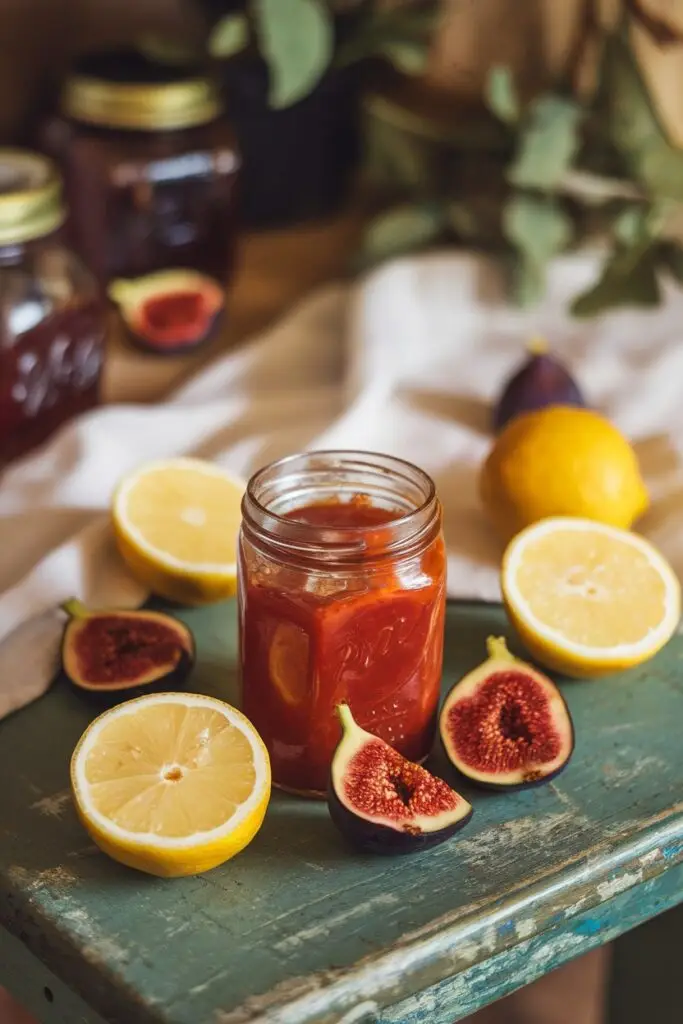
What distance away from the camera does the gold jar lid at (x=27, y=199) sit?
160 centimetres

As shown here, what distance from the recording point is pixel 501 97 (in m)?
1.99

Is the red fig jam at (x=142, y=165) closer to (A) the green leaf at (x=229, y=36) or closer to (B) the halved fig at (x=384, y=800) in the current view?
(A) the green leaf at (x=229, y=36)

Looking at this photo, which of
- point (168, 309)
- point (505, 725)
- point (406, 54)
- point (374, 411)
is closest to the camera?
point (505, 725)

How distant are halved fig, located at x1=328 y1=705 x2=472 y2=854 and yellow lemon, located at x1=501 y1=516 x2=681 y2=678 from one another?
0.22m

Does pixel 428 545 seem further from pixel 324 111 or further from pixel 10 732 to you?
pixel 324 111

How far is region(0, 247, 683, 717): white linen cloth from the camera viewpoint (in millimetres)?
1396

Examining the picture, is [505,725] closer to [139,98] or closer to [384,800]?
[384,800]

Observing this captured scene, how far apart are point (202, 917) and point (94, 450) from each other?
0.79 m

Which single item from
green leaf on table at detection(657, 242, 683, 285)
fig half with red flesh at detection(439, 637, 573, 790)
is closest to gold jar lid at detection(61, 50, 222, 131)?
green leaf on table at detection(657, 242, 683, 285)

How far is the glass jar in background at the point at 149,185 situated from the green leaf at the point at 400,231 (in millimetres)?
248

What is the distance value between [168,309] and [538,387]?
26.1 inches

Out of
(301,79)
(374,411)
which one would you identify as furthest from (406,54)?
(374,411)

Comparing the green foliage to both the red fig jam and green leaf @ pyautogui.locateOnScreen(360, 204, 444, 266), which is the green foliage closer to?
the red fig jam

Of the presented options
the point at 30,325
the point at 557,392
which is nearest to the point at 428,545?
the point at 557,392
